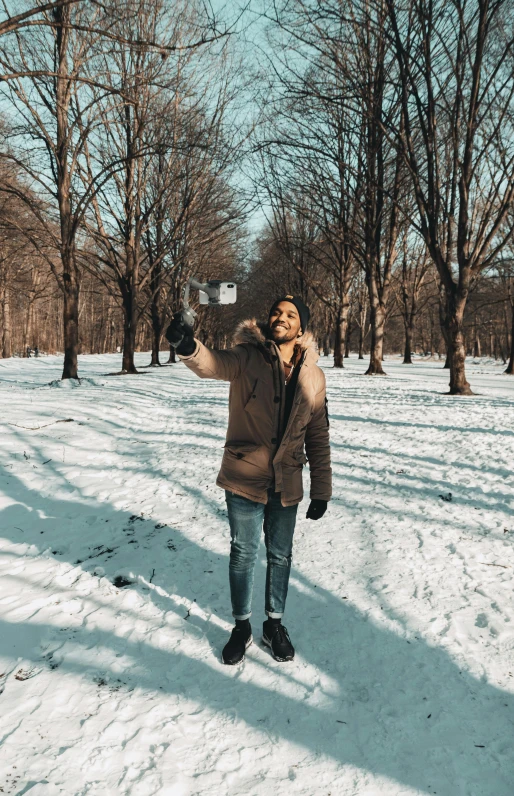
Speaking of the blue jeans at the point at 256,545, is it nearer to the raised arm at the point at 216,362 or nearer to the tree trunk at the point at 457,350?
the raised arm at the point at 216,362

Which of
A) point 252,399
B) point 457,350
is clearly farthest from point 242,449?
point 457,350

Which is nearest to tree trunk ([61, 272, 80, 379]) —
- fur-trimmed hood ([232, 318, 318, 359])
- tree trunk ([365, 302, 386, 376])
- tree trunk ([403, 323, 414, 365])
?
tree trunk ([365, 302, 386, 376])

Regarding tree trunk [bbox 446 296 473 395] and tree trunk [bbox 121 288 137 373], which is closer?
tree trunk [bbox 446 296 473 395]

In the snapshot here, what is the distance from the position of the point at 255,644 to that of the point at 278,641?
0.20 metres

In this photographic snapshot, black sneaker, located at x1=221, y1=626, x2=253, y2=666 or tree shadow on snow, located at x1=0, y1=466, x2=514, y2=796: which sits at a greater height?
black sneaker, located at x1=221, y1=626, x2=253, y2=666

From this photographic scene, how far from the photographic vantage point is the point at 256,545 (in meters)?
2.53

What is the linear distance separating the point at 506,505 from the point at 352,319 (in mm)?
39238

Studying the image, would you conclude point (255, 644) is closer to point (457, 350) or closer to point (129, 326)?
point (457, 350)

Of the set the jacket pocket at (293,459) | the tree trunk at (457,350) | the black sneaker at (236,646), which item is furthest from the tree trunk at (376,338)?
the black sneaker at (236,646)

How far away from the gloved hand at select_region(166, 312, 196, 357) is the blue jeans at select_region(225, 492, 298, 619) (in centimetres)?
85

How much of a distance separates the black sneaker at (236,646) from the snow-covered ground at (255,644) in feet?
0.22

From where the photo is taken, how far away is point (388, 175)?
662 inches

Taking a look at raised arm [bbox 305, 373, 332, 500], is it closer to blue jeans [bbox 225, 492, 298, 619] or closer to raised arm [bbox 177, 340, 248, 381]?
blue jeans [bbox 225, 492, 298, 619]

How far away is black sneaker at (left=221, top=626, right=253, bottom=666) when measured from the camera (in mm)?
2490
